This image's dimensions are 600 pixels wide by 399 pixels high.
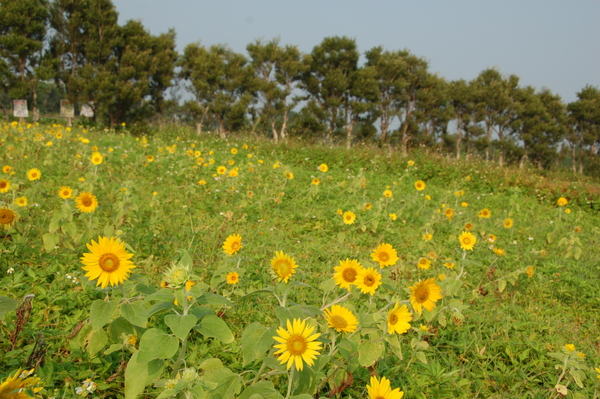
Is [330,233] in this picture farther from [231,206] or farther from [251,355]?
[251,355]

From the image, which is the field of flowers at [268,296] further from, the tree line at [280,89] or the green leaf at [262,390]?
the tree line at [280,89]

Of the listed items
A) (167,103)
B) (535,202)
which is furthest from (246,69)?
(535,202)

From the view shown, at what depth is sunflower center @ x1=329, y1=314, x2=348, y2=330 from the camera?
1092 millimetres

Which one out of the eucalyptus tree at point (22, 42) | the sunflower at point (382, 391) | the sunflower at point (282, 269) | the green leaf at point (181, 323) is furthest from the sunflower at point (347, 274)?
the eucalyptus tree at point (22, 42)

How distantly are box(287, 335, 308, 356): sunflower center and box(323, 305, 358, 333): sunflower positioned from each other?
0.74 feet

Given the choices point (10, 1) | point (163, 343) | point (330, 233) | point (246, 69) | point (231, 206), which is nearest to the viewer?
point (163, 343)

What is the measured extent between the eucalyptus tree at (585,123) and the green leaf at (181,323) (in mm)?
30705

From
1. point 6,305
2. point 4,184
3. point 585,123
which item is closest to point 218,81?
point 4,184

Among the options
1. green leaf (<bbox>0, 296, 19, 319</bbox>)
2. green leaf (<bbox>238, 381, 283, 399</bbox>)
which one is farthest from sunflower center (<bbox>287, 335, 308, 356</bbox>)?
green leaf (<bbox>0, 296, 19, 319</bbox>)

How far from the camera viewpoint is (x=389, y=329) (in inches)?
45.1

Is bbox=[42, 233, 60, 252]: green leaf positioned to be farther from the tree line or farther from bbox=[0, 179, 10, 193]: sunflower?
the tree line

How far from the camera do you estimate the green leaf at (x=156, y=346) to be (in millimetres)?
825

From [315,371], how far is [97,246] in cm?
71

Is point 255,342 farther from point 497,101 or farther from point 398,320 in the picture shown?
point 497,101
